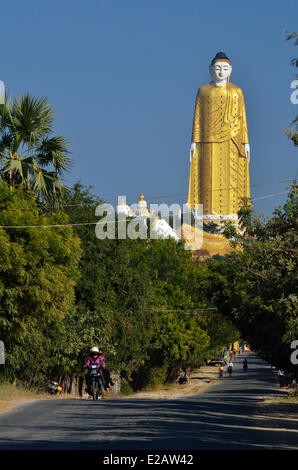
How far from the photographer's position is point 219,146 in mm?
149000

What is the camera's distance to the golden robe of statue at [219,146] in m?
146

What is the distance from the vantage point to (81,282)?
42.3 m

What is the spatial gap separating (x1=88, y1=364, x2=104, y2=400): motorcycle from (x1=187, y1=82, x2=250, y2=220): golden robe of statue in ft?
396

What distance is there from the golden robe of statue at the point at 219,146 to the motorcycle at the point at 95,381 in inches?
4748

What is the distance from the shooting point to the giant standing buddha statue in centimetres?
14562

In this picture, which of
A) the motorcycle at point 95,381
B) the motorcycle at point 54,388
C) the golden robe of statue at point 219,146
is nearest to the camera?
the motorcycle at point 95,381

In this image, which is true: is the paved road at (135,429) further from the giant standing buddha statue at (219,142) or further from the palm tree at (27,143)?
the giant standing buddha statue at (219,142)

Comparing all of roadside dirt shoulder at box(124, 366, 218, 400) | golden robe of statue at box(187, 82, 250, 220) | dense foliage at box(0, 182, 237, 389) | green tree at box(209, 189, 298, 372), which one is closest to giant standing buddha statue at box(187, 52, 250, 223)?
golden robe of statue at box(187, 82, 250, 220)

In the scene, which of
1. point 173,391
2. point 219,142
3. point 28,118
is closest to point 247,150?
point 219,142

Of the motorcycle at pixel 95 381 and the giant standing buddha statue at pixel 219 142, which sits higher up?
the giant standing buddha statue at pixel 219 142

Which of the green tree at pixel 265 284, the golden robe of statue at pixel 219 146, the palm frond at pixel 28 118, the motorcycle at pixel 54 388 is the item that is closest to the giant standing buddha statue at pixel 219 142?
the golden robe of statue at pixel 219 146

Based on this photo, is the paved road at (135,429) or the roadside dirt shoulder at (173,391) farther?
the roadside dirt shoulder at (173,391)

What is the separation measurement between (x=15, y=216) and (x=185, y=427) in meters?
10.3

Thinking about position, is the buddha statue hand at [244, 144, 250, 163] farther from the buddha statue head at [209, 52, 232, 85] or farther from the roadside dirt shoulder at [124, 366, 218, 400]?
the roadside dirt shoulder at [124, 366, 218, 400]
